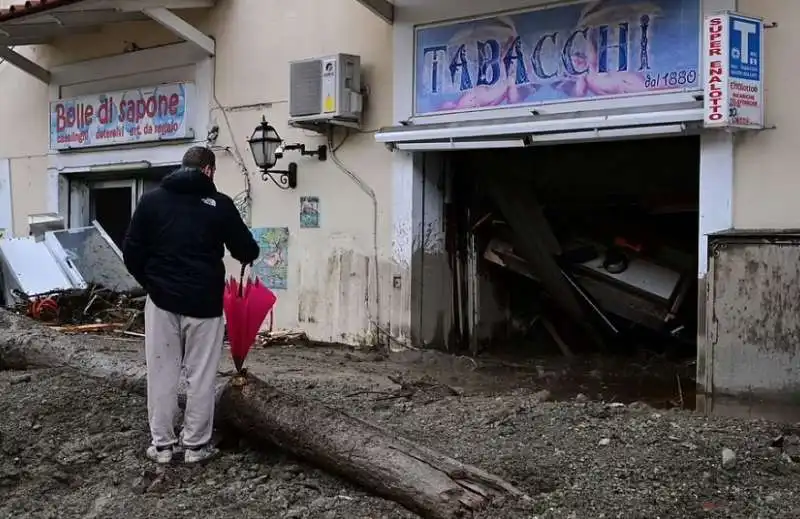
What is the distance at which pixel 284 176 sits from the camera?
31.8 feet

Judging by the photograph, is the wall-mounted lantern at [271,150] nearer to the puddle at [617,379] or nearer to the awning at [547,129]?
the awning at [547,129]

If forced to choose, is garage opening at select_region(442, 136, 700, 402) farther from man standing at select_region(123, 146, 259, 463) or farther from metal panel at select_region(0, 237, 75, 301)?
metal panel at select_region(0, 237, 75, 301)

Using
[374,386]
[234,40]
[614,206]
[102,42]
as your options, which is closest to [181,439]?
[374,386]

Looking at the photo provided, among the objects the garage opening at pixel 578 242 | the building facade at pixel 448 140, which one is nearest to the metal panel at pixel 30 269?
the building facade at pixel 448 140

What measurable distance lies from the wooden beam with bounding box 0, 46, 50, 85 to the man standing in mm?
8638

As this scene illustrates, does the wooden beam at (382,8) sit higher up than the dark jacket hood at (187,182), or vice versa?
the wooden beam at (382,8)

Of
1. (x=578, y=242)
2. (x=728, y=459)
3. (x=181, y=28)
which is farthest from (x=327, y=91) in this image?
(x=728, y=459)

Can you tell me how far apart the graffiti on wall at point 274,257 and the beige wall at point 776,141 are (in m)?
4.82

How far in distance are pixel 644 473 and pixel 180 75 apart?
823cm

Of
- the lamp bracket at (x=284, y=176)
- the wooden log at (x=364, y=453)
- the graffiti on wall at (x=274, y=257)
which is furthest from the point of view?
the graffiti on wall at (x=274, y=257)

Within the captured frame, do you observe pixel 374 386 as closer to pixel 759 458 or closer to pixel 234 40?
pixel 759 458

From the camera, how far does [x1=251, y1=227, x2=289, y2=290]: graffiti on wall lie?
384 inches

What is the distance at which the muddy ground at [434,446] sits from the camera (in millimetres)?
3953

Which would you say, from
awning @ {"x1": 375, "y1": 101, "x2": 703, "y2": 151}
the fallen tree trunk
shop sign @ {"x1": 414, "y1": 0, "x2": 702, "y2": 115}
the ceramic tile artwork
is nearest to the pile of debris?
the ceramic tile artwork
